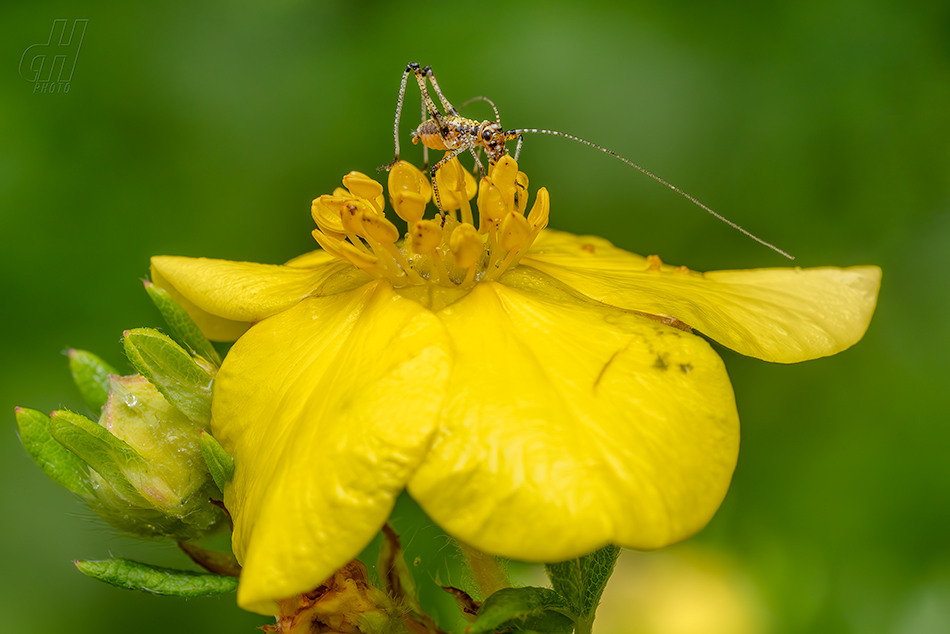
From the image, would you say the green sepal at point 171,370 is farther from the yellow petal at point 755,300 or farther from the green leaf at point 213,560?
the yellow petal at point 755,300

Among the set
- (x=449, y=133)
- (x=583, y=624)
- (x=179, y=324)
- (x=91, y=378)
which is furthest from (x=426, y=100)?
(x=583, y=624)

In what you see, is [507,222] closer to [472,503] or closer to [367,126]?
[472,503]

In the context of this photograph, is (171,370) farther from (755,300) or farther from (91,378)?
(755,300)

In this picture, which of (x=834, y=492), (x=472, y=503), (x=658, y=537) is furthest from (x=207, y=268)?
(x=834, y=492)

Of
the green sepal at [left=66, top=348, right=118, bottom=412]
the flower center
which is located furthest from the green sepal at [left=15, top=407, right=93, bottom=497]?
the flower center

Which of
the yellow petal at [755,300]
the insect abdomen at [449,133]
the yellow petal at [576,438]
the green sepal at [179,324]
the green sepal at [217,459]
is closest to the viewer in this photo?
the yellow petal at [576,438]

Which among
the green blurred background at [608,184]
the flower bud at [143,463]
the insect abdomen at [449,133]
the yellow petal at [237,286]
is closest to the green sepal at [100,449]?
the flower bud at [143,463]
